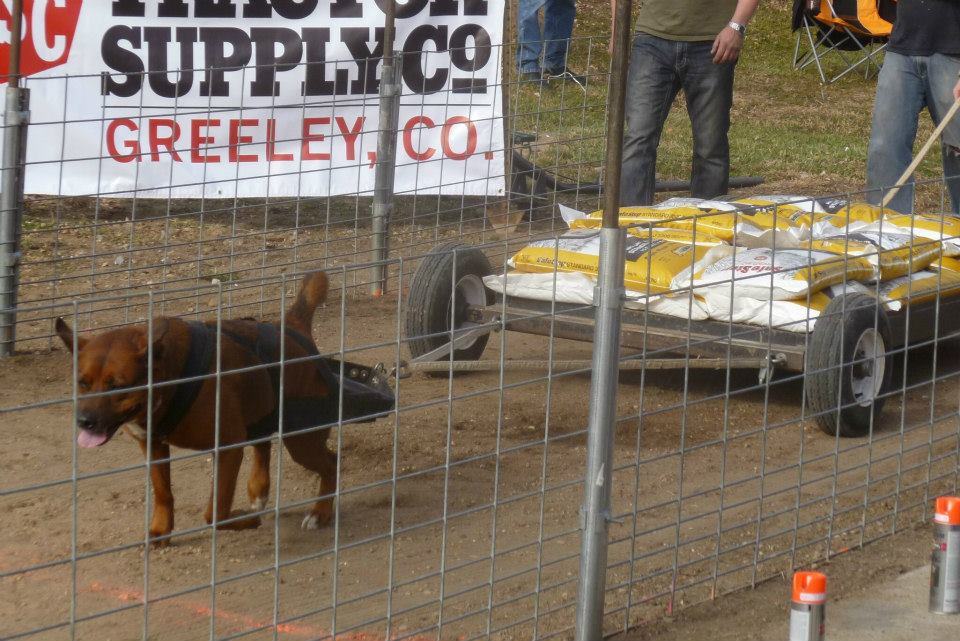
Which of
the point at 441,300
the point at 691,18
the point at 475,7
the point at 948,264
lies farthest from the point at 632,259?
the point at 475,7

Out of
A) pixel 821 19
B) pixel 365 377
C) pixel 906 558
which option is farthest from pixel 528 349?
pixel 821 19

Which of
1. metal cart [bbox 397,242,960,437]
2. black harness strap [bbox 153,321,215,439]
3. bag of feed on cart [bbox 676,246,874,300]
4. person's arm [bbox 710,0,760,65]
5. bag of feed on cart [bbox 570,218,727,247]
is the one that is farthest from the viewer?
person's arm [bbox 710,0,760,65]

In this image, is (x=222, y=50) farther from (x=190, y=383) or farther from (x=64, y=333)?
(x=64, y=333)

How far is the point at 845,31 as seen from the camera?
47.7ft

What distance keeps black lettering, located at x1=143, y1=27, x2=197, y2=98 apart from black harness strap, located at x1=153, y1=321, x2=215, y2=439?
14.6 feet

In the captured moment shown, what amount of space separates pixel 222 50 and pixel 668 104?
263cm

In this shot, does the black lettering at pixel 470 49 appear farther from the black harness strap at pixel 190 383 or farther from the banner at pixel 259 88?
the black harness strap at pixel 190 383

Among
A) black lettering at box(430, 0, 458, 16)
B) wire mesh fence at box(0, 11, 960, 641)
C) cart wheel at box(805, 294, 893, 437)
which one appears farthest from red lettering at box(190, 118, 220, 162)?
cart wheel at box(805, 294, 893, 437)

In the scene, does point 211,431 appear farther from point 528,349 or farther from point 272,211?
point 272,211

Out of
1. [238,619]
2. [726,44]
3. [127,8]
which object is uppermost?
[127,8]

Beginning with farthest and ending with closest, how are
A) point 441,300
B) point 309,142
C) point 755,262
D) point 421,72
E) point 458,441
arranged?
point 421,72, point 309,142, point 441,300, point 755,262, point 458,441

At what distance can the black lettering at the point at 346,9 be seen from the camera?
24.7 feet

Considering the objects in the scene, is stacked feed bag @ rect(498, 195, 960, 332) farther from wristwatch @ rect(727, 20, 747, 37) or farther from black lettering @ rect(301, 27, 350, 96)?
black lettering @ rect(301, 27, 350, 96)

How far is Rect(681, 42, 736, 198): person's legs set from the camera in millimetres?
7027
